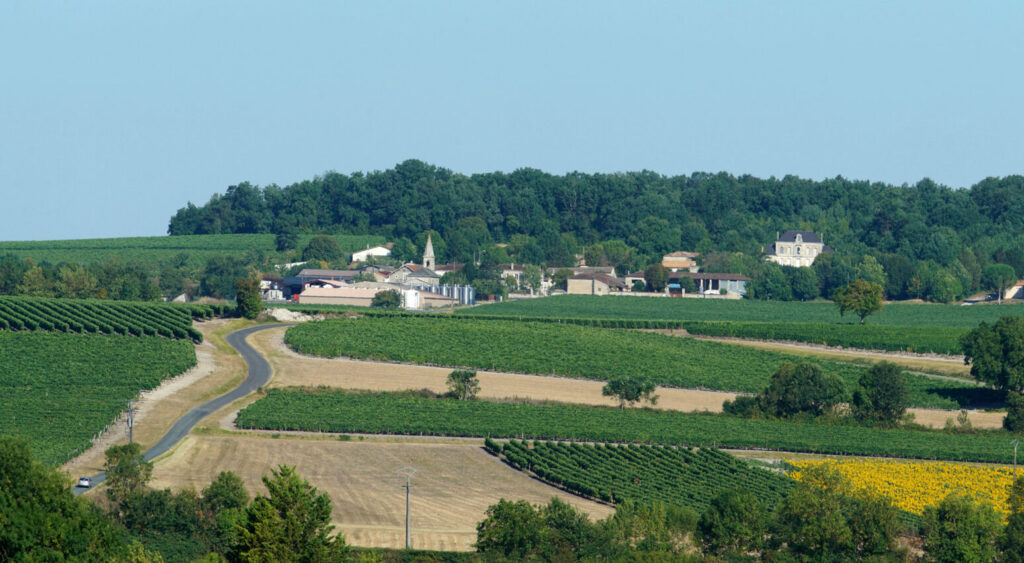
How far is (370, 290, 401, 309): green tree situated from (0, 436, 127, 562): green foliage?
101 meters

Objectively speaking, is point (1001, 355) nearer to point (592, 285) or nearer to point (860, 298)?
point (860, 298)

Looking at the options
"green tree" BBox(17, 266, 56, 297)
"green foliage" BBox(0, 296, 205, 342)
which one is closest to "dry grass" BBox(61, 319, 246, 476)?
"green foliage" BBox(0, 296, 205, 342)

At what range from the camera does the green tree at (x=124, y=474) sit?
56531 mm

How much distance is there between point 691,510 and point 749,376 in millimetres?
50752

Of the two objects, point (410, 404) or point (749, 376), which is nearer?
point (410, 404)

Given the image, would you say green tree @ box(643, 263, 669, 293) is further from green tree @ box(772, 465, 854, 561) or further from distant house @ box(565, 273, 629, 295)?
green tree @ box(772, 465, 854, 561)

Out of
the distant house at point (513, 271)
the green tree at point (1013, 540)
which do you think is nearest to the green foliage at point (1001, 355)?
the green tree at point (1013, 540)

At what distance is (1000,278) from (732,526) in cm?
13625

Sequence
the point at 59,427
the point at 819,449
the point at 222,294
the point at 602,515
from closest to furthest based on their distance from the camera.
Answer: the point at 602,515 < the point at 59,427 < the point at 819,449 < the point at 222,294

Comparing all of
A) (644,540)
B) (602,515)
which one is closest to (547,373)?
(602,515)

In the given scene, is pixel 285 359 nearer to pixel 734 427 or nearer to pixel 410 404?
pixel 410 404

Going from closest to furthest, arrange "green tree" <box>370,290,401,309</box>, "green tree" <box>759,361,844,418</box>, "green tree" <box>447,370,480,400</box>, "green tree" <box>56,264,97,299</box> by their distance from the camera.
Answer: "green tree" <box>759,361,844,418</box> < "green tree" <box>447,370,480,400</box> < "green tree" <box>56,264,97,299</box> < "green tree" <box>370,290,401,309</box>

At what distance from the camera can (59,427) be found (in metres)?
74.2

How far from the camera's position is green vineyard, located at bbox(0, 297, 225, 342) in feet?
353
